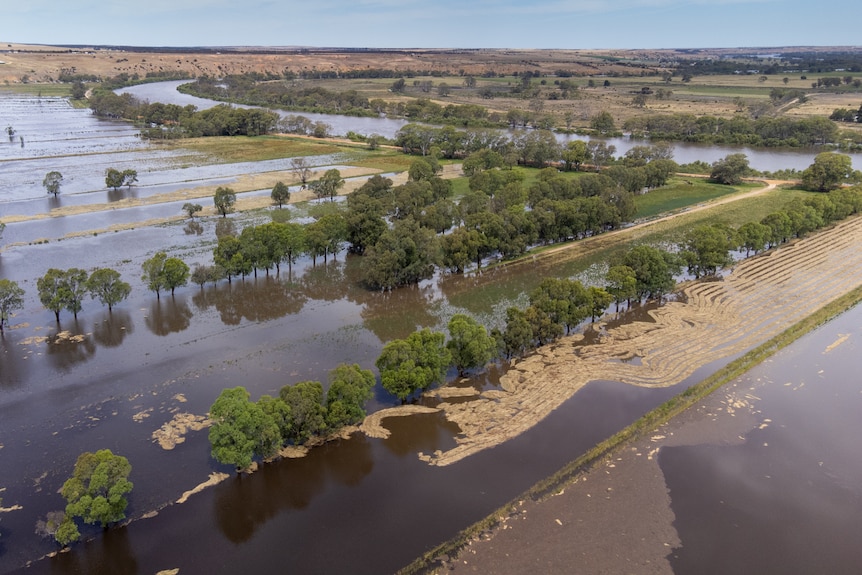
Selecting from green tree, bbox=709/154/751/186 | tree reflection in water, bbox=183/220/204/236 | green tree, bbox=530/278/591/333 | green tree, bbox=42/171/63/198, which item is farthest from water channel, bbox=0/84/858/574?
green tree, bbox=709/154/751/186

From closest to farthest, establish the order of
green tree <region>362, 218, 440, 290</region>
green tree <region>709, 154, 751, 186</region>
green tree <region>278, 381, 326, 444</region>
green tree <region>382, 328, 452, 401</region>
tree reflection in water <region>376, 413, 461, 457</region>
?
green tree <region>278, 381, 326, 444</region> → tree reflection in water <region>376, 413, 461, 457</region> → green tree <region>382, 328, 452, 401</region> → green tree <region>362, 218, 440, 290</region> → green tree <region>709, 154, 751, 186</region>

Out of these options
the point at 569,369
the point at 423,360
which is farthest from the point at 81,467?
the point at 569,369

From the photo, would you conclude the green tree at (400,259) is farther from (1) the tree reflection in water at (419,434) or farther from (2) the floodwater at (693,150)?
(2) the floodwater at (693,150)

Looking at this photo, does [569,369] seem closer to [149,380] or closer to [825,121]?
[149,380]

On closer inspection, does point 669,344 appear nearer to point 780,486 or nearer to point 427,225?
point 780,486

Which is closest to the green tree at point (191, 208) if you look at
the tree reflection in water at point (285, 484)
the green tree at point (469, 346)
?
the green tree at point (469, 346)

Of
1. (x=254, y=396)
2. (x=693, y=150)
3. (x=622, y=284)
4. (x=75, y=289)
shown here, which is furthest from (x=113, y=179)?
(x=693, y=150)

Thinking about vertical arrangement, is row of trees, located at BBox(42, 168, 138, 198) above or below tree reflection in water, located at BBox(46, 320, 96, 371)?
above

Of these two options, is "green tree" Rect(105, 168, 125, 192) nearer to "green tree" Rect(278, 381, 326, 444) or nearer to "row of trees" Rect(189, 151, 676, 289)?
"row of trees" Rect(189, 151, 676, 289)
